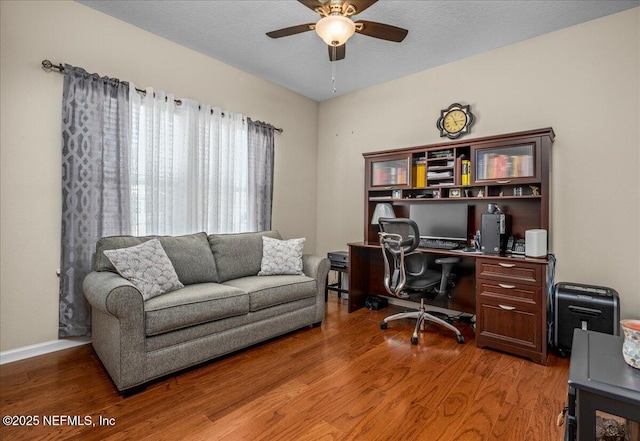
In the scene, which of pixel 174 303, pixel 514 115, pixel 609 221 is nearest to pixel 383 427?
pixel 174 303

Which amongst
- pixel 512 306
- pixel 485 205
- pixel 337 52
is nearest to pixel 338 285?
pixel 485 205

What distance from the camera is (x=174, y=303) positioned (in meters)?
2.16

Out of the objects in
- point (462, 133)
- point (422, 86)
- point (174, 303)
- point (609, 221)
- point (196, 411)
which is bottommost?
point (196, 411)

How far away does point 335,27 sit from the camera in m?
2.01

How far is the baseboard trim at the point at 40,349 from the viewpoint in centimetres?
232

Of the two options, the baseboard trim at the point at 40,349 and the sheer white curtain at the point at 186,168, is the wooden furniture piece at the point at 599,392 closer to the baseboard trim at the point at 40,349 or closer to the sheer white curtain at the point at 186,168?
the sheer white curtain at the point at 186,168

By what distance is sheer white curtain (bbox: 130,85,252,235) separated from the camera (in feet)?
9.54

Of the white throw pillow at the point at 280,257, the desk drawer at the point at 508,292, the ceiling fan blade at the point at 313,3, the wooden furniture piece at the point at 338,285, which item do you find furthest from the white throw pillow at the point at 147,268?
the desk drawer at the point at 508,292

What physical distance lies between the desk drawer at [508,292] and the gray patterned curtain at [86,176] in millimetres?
3206

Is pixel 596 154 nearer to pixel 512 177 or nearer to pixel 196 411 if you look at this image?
pixel 512 177

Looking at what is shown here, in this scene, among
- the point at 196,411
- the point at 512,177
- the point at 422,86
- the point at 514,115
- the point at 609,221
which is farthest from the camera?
the point at 422,86

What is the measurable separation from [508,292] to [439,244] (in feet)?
2.83

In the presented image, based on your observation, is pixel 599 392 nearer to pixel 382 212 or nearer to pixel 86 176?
pixel 382 212

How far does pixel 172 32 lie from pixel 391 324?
11.8 feet
